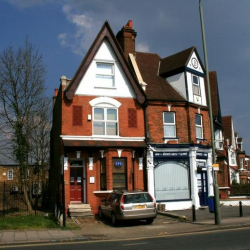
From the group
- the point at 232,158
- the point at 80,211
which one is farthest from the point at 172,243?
the point at 232,158

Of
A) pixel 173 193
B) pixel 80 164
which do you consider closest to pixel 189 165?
pixel 173 193

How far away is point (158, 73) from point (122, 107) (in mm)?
5857

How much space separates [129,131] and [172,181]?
14.5 ft

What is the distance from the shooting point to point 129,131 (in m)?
21.7

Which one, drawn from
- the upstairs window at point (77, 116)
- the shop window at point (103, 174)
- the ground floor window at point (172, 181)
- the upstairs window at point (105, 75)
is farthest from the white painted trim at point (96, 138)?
the upstairs window at point (105, 75)

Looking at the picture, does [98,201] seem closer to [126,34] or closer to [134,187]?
[134,187]

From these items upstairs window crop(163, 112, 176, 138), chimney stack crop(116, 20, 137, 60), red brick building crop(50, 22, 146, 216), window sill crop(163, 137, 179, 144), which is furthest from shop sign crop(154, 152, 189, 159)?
chimney stack crop(116, 20, 137, 60)

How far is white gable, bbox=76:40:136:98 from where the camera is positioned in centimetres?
2123

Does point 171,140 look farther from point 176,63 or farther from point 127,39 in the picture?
point 127,39

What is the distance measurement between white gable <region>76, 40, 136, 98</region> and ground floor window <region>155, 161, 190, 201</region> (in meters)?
5.27

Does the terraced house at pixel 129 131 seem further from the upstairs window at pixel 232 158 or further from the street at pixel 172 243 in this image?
the upstairs window at pixel 232 158

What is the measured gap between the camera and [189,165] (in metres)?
22.8

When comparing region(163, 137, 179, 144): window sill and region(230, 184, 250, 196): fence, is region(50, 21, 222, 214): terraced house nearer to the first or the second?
region(163, 137, 179, 144): window sill

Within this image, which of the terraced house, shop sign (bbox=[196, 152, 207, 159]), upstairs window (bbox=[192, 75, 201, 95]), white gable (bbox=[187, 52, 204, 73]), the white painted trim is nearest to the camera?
the white painted trim
